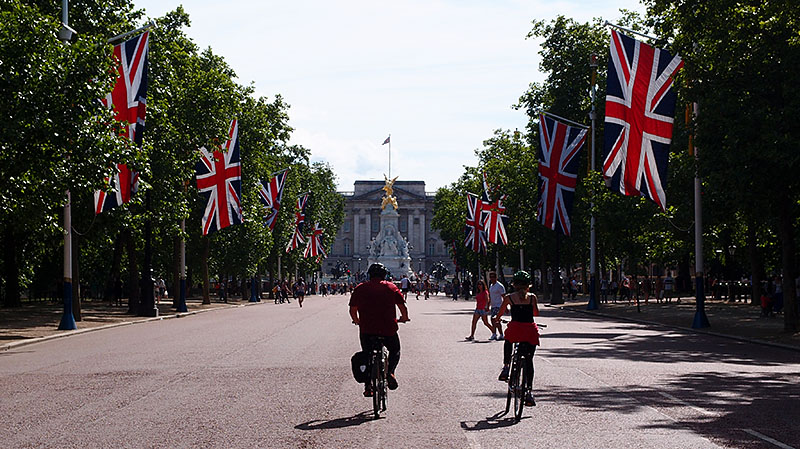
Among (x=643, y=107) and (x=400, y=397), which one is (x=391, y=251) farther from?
(x=400, y=397)

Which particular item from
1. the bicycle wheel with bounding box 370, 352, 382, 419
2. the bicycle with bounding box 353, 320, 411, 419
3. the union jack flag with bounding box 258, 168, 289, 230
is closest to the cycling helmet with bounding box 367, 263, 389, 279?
the bicycle with bounding box 353, 320, 411, 419

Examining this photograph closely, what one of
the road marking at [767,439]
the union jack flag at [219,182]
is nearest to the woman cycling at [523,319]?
the road marking at [767,439]

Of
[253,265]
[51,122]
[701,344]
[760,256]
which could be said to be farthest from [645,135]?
[253,265]

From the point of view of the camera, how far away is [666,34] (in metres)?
33.9

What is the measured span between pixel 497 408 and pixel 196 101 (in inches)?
1470

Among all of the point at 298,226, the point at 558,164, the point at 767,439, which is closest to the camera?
the point at 767,439

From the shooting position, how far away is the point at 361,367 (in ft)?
43.0

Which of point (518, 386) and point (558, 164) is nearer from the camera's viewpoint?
point (518, 386)

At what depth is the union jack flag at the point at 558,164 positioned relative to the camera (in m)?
45.4

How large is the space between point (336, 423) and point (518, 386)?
7.15ft

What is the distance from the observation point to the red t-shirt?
13.4 meters

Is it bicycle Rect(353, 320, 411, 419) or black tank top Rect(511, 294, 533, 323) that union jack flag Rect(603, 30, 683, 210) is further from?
bicycle Rect(353, 320, 411, 419)

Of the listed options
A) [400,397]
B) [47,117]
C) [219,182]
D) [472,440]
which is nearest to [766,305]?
[219,182]

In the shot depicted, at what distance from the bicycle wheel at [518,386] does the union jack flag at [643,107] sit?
16526 mm
